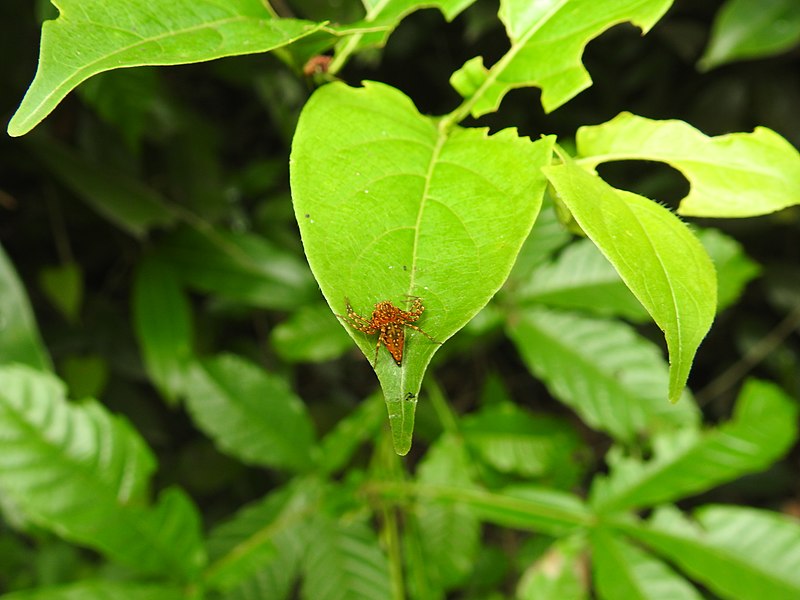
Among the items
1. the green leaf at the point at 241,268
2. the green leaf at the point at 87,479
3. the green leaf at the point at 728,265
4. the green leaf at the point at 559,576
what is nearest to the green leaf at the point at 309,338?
the green leaf at the point at 241,268

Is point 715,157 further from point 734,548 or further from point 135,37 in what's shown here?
point 734,548

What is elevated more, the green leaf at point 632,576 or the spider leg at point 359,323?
the spider leg at point 359,323

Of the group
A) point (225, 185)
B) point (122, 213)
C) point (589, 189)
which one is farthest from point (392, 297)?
point (225, 185)

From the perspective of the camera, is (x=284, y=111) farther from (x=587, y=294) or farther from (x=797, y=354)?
(x=797, y=354)

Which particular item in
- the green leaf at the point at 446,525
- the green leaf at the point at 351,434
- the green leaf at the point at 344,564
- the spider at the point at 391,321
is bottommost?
the green leaf at the point at 446,525

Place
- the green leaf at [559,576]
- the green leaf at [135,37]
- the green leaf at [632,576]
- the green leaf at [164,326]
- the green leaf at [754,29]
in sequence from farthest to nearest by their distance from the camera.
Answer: the green leaf at [164,326]
the green leaf at [754,29]
the green leaf at [559,576]
the green leaf at [632,576]
the green leaf at [135,37]

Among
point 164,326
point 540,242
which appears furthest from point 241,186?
point 540,242

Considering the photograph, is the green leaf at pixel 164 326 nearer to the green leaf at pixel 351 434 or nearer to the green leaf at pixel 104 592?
the green leaf at pixel 351 434
